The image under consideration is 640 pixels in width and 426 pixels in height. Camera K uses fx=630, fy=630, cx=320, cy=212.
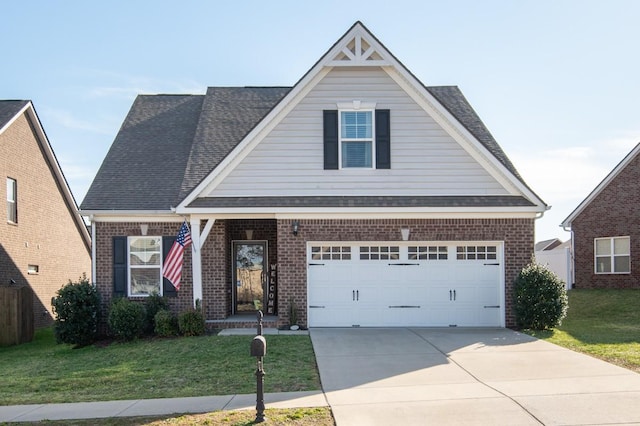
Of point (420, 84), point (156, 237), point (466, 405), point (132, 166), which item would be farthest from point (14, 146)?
point (466, 405)

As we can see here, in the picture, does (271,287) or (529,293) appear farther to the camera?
(271,287)

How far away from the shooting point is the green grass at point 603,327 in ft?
41.0

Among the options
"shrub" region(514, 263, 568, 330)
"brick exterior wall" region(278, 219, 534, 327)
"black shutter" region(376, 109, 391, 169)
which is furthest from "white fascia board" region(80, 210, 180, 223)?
"shrub" region(514, 263, 568, 330)

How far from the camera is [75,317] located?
15836 mm

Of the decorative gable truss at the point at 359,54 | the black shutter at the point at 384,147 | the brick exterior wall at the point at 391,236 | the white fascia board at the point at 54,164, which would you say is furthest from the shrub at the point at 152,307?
the white fascia board at the point at 54,164

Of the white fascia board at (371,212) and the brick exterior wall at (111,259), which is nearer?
the white fascia board at (371,212)

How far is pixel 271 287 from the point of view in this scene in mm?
18672

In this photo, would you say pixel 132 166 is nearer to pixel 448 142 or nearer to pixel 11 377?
pixel 11 377

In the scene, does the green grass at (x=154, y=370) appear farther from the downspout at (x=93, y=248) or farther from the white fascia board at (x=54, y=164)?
the white fascia board at (x=54, y=164)

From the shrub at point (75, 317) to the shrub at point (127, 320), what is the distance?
0.65 metres

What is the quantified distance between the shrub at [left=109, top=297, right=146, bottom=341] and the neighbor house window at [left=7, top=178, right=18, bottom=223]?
722cm

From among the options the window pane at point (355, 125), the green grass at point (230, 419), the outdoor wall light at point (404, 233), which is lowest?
the green grass at point (230, 419)

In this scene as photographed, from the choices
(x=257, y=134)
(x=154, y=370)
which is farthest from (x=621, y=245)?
(x=154, y=370)

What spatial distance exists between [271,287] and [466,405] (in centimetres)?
1068
